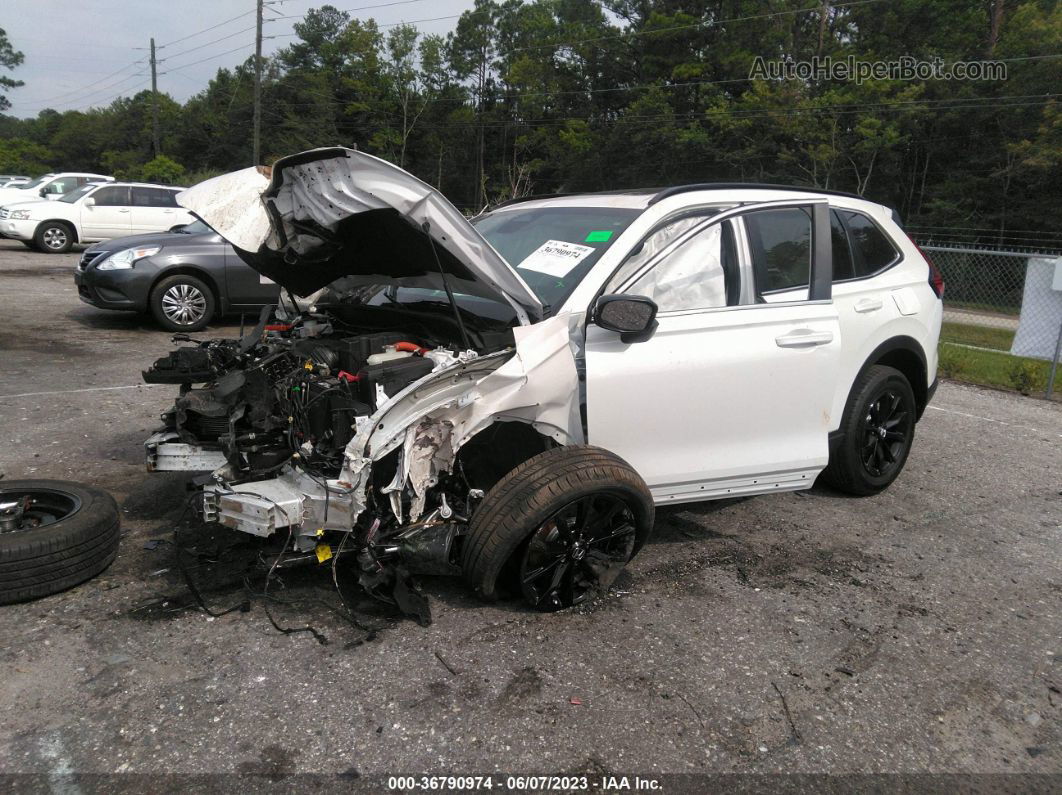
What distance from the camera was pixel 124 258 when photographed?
9953 mm

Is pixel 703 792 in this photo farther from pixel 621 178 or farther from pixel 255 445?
pixel 621 178

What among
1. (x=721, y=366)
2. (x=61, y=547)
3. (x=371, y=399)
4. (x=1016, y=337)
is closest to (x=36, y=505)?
(x=61, y=547)

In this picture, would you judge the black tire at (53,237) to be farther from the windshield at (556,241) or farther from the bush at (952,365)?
the bush at (952,365)

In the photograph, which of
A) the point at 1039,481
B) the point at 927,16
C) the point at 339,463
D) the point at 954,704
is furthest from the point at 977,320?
the point at 927,16

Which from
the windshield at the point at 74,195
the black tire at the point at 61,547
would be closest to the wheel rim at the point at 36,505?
the black tire at the point at 61,547

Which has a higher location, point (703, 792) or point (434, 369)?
point (434, 369)

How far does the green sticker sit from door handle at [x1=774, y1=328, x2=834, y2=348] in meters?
1.01

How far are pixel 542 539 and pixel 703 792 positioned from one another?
1.23 m

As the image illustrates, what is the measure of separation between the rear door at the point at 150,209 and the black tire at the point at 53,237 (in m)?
2.27

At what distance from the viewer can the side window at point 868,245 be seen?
500 cm

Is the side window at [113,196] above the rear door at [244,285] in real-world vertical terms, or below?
above

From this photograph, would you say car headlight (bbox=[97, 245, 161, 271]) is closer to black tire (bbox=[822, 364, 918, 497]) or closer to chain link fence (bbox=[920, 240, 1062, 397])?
black tire (bbox=[822, 364, 918, 497])

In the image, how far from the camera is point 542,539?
3457 mm

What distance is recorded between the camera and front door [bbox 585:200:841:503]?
145 inches
